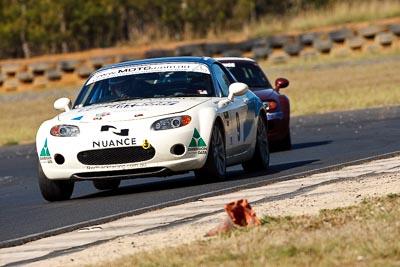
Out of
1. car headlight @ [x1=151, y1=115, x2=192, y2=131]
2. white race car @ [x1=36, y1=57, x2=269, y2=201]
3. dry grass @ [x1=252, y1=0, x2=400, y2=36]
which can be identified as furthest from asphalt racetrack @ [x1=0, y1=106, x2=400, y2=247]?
dry grass @ [x1=252, y1=0, x2=400, y2=36]

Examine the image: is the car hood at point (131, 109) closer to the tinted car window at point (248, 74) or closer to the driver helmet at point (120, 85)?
the driver helmet at point (120, 85)

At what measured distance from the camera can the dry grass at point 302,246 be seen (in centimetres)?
721

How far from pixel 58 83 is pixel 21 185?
29036 millimetres

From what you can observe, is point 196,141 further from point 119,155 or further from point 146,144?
point 119,155

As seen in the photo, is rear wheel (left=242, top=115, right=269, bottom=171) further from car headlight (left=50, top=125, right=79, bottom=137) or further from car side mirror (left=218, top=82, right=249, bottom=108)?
car headlight (left=50, top=125, right=79, bottom=137)

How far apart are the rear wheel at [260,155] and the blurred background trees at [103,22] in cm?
3581

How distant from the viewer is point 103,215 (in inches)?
429

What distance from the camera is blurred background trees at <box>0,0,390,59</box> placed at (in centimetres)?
5116

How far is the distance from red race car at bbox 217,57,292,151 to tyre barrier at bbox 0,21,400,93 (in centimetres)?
2298

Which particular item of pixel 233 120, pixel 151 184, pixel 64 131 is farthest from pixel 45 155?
pixel 151 184

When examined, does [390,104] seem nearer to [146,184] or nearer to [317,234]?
[146,184]

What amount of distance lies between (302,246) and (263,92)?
11.7 m

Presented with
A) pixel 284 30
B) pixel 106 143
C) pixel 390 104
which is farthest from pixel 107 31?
pixel 106 143

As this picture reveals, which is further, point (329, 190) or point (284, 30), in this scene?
point (284, 30)
